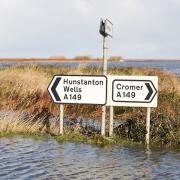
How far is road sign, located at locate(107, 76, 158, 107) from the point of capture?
13.0m

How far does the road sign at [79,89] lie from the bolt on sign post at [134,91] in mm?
234

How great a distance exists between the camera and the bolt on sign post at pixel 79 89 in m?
13.3

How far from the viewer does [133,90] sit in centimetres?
1309

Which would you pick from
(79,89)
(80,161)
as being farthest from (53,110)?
(80,161)

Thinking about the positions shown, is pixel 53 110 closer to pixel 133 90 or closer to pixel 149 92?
pixel 133 90

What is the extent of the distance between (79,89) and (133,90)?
4.62ft

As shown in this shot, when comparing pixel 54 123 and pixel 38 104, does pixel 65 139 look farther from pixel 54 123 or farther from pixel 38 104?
pixel 38 104

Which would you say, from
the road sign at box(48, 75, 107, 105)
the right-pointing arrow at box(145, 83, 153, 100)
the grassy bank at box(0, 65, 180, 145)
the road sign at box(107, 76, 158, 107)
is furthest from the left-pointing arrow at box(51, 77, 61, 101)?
the right-pointing arrow at box(145, 83, 153, 100)

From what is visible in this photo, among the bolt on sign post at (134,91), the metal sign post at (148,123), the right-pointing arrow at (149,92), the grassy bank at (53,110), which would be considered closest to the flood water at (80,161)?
the metal sign post at (148,123)

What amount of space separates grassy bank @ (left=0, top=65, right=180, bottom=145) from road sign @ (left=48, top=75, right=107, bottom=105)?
3.80ft

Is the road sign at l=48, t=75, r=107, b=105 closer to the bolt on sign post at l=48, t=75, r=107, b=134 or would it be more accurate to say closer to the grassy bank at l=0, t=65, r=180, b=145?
the bolt on sign post at l=48, t=75, r=107, b=134

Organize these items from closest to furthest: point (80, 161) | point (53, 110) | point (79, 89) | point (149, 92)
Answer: point (80, 161) < point (149, 92) < point (79, 89) < point (53, 110)

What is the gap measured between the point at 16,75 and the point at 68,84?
10837mm

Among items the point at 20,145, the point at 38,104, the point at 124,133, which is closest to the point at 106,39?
the point at 124,133
